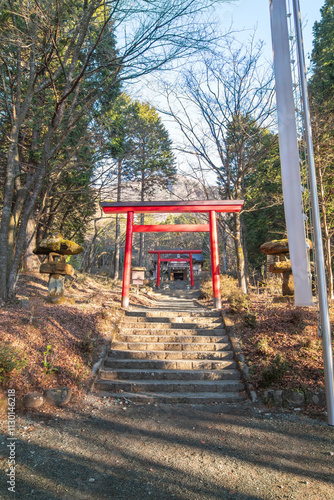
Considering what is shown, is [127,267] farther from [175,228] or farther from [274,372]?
[274,372]

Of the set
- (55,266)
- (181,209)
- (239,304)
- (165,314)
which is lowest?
(165,314)

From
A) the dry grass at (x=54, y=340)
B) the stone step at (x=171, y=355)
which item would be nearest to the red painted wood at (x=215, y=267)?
the stone step at (x=171, y=355)

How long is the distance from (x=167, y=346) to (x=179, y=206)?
4.64 meters

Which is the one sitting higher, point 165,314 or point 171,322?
point 165,314

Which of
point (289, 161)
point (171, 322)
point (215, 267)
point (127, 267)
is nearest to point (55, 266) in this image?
point (127, 267)

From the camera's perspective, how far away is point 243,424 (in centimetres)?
407

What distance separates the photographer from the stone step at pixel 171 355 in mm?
6125

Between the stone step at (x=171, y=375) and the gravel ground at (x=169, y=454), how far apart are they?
893 millimetres

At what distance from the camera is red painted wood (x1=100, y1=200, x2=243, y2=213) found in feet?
30.7

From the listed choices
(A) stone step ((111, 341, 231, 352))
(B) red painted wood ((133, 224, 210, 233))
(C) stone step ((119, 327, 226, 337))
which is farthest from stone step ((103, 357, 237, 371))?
(B) red painted wood ((133, 224, 210, 233))

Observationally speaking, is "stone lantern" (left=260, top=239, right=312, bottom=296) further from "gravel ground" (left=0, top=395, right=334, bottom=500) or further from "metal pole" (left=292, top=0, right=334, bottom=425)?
"gravel ground" (left=0, top=395, right=334, bottom=500)

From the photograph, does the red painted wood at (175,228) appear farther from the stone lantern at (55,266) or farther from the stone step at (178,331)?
the stone step at (178,331)

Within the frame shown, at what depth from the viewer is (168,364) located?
5.84m

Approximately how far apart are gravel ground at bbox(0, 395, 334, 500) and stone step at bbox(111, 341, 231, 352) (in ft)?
6.28
